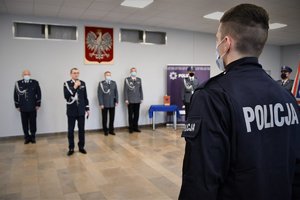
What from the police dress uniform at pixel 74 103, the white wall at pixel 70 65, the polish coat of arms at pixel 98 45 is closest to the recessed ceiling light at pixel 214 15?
the white wall at pixel 70 65

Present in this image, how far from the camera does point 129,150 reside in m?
5.58

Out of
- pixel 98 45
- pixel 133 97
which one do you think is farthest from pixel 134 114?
pixel 98 45

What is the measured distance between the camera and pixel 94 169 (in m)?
4.41

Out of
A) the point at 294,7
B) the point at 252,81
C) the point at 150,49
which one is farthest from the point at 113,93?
the point at 252,81

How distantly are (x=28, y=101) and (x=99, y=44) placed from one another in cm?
254

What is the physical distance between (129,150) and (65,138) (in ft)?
6.93

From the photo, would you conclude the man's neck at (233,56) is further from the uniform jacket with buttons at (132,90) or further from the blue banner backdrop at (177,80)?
the blue banner backdrop at (177,80)

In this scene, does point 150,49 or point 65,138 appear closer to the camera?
point 65,138

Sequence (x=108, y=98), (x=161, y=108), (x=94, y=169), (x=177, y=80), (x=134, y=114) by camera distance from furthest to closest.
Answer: (x=177, y=80) < (x=161, y=108) < (x=134, y=114) < (x=108, y=98) < (x=94, y=169)

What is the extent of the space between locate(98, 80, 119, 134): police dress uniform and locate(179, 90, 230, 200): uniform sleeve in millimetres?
6323

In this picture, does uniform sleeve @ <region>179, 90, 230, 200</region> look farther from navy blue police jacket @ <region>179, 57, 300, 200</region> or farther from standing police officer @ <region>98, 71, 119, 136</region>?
standing police officer @ <region>98, 71, 119, 136</region>

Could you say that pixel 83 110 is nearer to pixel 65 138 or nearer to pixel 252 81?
pixel 65 138

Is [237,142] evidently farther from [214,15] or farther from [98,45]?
[98,45]

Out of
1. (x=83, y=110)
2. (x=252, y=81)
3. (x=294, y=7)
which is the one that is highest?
(x=294, y=7)
